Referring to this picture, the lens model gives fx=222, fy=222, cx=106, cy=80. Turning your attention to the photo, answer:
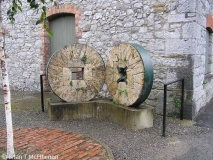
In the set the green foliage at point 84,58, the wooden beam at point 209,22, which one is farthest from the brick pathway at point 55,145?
the wooden beam at point 209,22

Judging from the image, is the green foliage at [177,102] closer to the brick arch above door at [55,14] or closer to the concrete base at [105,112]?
the concrete base at [105,112]

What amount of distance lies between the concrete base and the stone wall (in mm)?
975

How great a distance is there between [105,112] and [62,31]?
3171 millimetres

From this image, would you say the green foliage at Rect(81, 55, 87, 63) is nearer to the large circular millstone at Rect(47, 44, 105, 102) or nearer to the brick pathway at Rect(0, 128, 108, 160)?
the large circular millstone at Rect(47, 44, 105, 102)

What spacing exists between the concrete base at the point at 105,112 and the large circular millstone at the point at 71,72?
0.55ft

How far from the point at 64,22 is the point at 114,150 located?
4.32 meters

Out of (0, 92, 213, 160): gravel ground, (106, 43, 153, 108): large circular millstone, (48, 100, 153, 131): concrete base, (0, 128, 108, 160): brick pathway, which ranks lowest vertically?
(0, 92, 213, 160): gravel ground

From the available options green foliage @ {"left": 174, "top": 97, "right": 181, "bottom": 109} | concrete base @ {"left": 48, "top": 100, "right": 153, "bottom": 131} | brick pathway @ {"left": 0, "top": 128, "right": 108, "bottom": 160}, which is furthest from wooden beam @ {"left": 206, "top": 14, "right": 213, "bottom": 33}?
brick pathway @ {"left": 0, "top": 128, "right": 108, "bottom": 160}

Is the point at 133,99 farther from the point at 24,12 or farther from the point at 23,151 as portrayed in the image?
the point at 24,12

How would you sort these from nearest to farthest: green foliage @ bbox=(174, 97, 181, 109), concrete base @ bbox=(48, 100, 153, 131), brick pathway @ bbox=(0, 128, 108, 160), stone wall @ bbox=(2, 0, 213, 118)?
brick pathway @ bbox=(0, 128, 108, 160), concrete base @ bbox=(48, 100, 153, 131), stone wall @ bbox=(2, 0, 213, 118), green foliage @ bbox=(174, 97, 181, 109)

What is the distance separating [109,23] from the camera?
5070 millimetres

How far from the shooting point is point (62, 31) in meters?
6.30

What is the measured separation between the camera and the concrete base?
358cm

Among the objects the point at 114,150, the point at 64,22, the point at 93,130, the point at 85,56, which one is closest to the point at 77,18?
the point at 64,22
